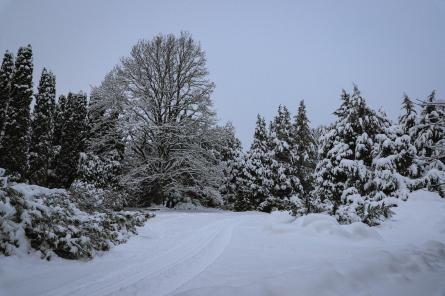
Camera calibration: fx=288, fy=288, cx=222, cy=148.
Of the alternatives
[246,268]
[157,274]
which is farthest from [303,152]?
[157,274]

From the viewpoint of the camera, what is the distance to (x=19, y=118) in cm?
2470

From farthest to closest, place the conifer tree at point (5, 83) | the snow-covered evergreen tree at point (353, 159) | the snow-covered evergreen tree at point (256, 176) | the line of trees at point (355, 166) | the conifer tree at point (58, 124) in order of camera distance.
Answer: the conifer tree at point (58, 124)
the snow-covered evergreen tree at point (256, 176)
the conifer tree at point (5, 83)
the snow-covered evergreen tree at point (353, 159)
the line of trees at point (355, 166)

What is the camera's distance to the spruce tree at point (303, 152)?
30.1 meters

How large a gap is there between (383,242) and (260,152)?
2191 cm

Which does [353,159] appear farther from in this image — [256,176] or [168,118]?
[168,118]

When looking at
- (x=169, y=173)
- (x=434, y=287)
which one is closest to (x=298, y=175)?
(x=169, y=173)

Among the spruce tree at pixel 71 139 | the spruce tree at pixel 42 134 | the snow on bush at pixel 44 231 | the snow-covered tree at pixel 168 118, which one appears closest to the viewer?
the snow on bush at pixel 44 231

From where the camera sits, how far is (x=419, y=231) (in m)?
8.61

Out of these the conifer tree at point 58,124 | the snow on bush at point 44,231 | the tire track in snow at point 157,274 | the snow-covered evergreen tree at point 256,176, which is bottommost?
the tire track in snow at point 157,274

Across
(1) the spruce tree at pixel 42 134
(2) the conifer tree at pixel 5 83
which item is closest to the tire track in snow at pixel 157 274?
(2) the conifer tree at pixel 5 83

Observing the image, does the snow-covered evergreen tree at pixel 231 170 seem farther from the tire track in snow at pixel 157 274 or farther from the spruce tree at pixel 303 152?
the tire track in snow at pixel 157 274

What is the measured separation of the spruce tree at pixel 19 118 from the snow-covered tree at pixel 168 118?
11219 millimetres

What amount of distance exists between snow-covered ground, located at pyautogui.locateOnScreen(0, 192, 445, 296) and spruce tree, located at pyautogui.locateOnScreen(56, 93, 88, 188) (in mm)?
22910

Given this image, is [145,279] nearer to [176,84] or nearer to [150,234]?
[150,234]
